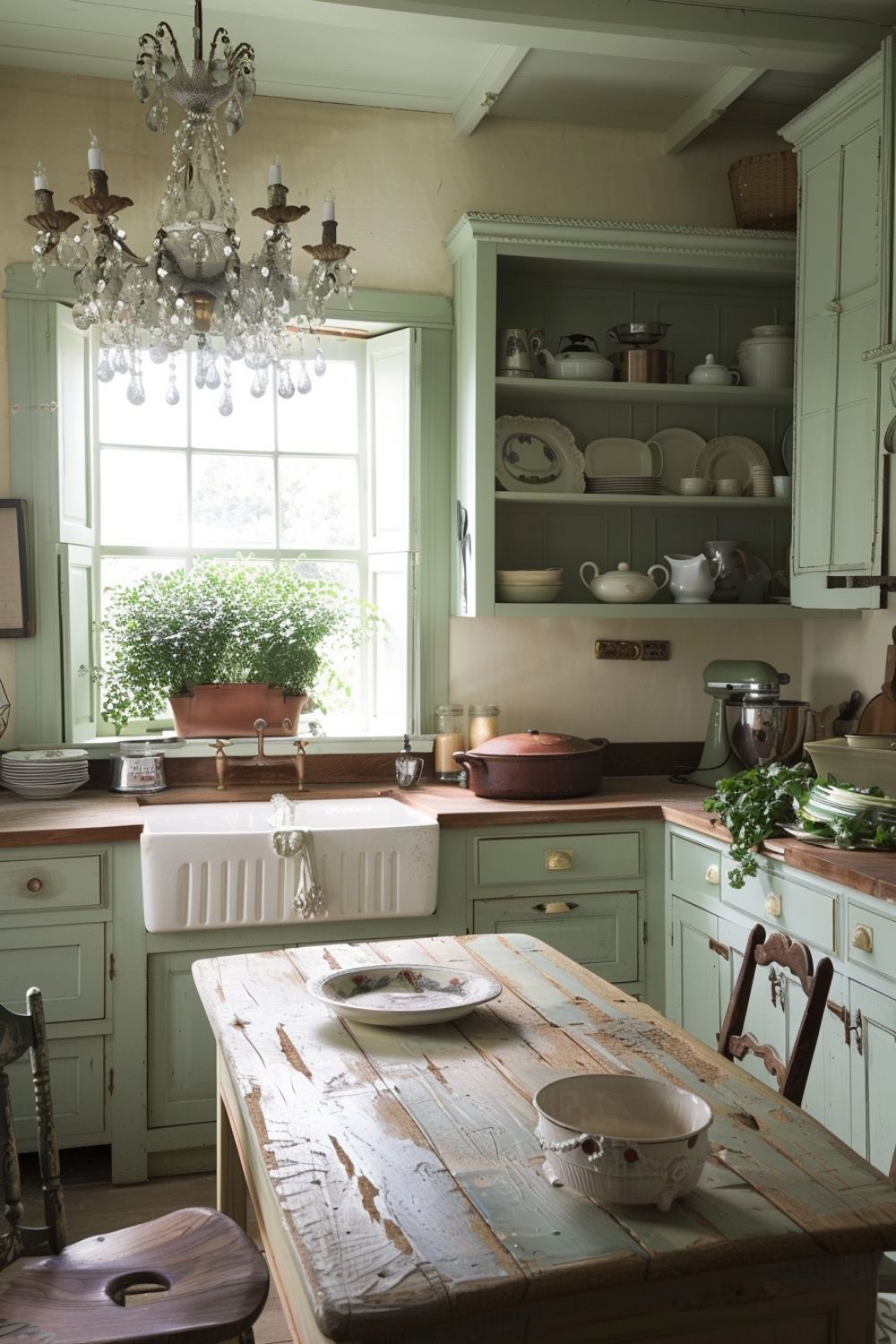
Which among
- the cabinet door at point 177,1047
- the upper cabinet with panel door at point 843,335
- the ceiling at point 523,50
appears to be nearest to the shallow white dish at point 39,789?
the cabinet door at point 177,1047

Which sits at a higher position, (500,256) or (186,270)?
(500,256)

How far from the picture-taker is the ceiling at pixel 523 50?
3355 mm

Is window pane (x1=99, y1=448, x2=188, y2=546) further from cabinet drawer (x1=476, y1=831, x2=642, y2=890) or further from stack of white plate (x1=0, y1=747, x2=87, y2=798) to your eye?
cabinet drawer (x1=476, y1=831, x2=642, y2=890)

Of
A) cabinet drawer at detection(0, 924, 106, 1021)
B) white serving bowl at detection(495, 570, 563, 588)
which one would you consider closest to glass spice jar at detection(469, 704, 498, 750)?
white serving bowl at detection(495, 570, 563, 588)

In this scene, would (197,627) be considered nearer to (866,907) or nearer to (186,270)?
(186,270)

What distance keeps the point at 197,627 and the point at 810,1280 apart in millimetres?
2938

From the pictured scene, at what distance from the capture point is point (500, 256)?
3998 millimetres

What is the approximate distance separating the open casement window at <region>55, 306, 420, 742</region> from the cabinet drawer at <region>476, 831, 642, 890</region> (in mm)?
782

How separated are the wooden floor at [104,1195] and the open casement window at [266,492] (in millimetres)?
A: 1255

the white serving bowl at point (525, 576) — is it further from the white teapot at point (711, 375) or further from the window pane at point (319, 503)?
the white teapot at point (711, 375)

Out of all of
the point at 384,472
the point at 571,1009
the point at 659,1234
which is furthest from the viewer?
the point at 384,472

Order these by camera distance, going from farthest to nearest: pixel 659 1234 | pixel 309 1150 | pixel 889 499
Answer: pixel 889 499
pixel 309 1150
pixel 659 1234

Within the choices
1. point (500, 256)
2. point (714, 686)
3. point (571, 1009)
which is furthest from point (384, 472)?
point (571, 1009)

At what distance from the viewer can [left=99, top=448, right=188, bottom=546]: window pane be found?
4121mm
